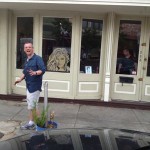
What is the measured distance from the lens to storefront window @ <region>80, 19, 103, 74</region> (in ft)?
27.1

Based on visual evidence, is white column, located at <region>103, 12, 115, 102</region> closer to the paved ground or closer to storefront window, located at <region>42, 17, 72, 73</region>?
the paved ground

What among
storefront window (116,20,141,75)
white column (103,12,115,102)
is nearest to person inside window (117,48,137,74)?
storefront window (116,20,141,75)

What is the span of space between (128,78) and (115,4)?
2.09 m

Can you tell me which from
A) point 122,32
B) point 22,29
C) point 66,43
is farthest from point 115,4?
point 22,29

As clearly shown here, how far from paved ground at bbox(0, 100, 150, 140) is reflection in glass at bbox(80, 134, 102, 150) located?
3.47 metres

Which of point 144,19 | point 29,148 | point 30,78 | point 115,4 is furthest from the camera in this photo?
point 144,19

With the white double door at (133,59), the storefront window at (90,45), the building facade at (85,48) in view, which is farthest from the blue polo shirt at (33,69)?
the white double door at (133,59)

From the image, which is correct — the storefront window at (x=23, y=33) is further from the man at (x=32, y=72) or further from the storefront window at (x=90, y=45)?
the man at (x=32, y=72)

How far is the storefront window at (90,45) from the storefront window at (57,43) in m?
0.37

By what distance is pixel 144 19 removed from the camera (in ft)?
26.9

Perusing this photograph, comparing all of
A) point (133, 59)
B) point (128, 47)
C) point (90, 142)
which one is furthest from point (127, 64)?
point (90, 142)

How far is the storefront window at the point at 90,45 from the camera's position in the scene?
8.26 meters

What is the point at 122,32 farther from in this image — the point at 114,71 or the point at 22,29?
the point at 22,29

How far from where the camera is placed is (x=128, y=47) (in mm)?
8336
